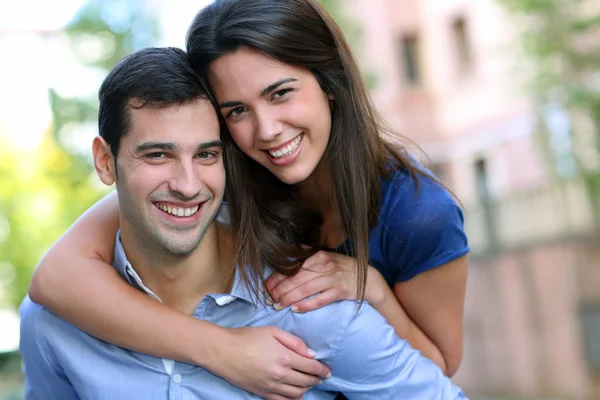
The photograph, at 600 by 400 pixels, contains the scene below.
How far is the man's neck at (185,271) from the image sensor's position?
2.98m

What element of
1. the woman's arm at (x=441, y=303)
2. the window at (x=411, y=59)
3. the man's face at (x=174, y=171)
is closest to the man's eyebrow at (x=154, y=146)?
the man's face at (x=174, y=171)

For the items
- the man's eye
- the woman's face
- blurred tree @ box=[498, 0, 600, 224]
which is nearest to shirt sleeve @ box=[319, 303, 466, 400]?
the woman's face

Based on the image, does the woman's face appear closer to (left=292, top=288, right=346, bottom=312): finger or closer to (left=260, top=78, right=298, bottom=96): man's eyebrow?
(left=260, top=78, right=298, bottom=96): man's eyebrow

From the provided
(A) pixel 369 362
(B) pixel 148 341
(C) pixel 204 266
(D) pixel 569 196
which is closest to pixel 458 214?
(A) pixel 369 362

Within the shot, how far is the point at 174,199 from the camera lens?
280 cm

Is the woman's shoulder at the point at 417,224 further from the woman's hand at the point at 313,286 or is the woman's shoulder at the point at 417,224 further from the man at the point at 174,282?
the man at the point at 174,282

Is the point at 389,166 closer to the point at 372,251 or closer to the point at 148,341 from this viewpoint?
the point at 372,251

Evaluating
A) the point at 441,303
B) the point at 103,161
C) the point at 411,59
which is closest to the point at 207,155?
the point at 103,161

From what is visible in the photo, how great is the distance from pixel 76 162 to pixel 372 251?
46.8 ft

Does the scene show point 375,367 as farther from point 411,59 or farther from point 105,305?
point 411,59

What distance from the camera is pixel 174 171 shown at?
2811 millimetres

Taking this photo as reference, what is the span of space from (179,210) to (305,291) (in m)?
0.45

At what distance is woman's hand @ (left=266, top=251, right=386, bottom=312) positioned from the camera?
9.66 ft

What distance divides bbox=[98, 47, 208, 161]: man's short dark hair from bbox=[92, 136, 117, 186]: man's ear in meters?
0.04
